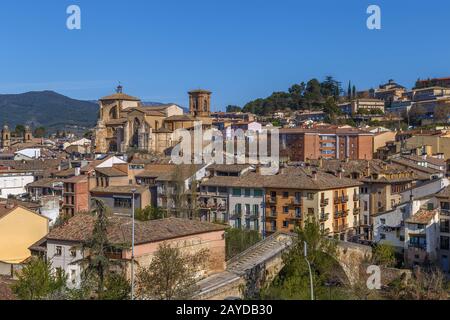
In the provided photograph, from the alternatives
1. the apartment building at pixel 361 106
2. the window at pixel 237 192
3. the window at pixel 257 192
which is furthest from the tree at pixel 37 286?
the apartment building at pixel 361 106

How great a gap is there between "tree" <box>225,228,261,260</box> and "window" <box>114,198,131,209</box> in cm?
1046

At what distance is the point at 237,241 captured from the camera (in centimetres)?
3678

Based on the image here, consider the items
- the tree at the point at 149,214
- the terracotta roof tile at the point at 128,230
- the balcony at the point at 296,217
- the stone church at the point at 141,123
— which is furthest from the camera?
the stone church at the point at 141,123

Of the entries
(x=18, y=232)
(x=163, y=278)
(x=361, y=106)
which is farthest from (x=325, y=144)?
(x=163, y=278)

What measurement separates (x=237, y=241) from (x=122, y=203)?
39.8 feet

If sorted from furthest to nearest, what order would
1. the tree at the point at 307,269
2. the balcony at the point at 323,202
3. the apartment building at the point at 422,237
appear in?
the balcony at the point at 323,202
the apartment building at the point at 422,237
the tree at the point at 307,269

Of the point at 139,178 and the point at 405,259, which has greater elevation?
the point at 139,178

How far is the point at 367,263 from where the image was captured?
32.0 meters

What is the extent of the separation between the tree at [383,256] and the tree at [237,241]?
7028mm

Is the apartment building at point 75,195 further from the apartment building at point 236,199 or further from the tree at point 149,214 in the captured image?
the apartment building at point 236,199

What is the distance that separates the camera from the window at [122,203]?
45312 millimetres
